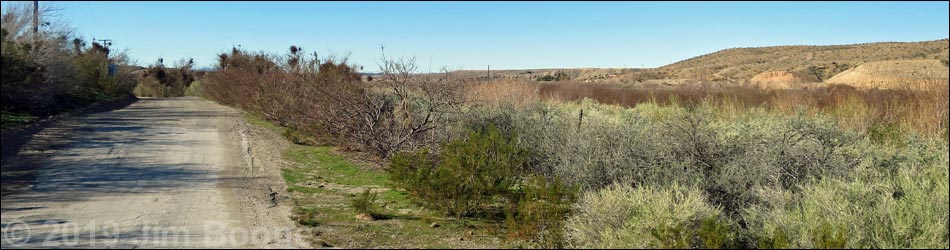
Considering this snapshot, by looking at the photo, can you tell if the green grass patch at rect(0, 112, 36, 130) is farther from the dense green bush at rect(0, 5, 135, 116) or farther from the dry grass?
the dry grass

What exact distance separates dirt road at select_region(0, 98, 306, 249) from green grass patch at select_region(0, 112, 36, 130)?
1419 mm

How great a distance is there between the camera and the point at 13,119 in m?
17.5

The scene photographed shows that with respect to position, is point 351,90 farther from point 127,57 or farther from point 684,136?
point 127,57

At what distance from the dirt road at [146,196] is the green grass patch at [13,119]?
1.42 m

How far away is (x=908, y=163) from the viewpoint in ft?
30.3

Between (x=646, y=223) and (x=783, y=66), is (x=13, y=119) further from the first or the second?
(x=783, y=66)

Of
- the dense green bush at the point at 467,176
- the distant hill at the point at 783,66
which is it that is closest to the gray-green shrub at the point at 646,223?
the dense green bush at the point at 467,176

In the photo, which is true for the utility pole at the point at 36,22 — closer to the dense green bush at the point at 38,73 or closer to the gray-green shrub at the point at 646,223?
the dense green bush at the point at 38,73

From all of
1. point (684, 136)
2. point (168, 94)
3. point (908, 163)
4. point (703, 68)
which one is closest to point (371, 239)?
point (684, 136)

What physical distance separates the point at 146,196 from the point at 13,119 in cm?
1153

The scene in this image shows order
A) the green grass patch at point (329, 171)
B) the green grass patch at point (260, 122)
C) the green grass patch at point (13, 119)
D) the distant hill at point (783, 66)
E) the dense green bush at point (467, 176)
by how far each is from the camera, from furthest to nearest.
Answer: the distant hill at point (783, 66) < the green grass patch at point (260, 122) < the green grass patch at point (13, 119) < the green grass patch at point (329, 171) < the dense green bush at point (467, 176)

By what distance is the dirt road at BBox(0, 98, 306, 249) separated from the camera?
6844mm

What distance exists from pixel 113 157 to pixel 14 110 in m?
9.44

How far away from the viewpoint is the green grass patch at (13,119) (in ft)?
53.1
